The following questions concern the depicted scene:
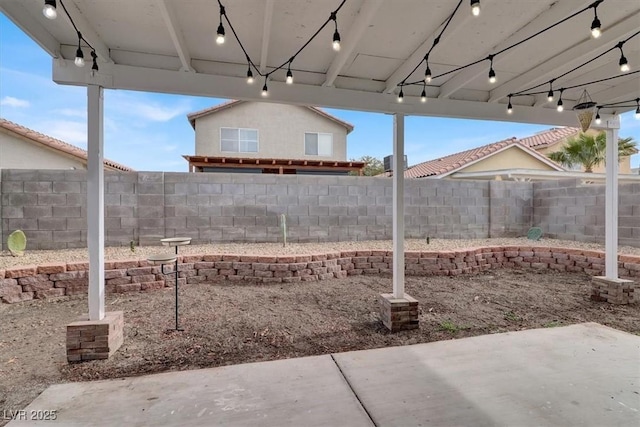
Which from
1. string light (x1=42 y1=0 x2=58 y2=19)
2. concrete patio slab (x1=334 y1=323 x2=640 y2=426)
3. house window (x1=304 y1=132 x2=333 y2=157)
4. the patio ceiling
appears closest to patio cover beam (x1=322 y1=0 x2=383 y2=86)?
the patio ceiling

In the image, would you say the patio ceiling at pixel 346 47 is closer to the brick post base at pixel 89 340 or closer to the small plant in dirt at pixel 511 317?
the brick post base at pixel 89 340

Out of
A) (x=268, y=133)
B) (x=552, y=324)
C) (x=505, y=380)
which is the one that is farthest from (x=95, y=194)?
(x=268, y=133)

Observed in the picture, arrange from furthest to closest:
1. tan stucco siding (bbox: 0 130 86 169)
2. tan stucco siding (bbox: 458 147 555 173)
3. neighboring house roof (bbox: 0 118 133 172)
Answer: tan stucco siding (bbox: 458 147 555 173), tan stucco siding (bbox: 0 130 86 169), neighboring house roof (bbox: 0 118 133 172)

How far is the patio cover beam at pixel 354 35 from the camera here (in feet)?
7.07

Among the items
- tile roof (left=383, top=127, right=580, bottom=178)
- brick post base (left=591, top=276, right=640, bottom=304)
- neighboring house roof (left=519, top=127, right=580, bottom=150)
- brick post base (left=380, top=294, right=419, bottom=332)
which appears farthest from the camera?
neighboring house roof (left=519, top=127, right=580, bottom=150)

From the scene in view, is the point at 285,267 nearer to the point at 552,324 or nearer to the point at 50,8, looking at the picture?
the point at 552,324

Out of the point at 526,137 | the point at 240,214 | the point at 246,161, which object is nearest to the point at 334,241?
the point at 240,214

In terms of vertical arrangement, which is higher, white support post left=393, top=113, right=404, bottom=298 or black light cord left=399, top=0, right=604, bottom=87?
black light cord left=399, top=0, right=604, bottom=87

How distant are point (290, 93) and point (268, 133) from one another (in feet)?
35.5

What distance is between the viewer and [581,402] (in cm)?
205

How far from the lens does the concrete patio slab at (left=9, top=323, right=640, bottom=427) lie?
190cm

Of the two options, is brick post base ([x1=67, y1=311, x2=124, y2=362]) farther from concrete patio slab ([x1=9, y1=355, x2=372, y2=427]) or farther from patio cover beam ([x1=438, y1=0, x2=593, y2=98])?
patio cover beam ([x1=438, y1=0, x2=593, y2=98])

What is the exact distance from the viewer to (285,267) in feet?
16.7

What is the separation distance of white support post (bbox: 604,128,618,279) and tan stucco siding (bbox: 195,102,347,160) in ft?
34.9
